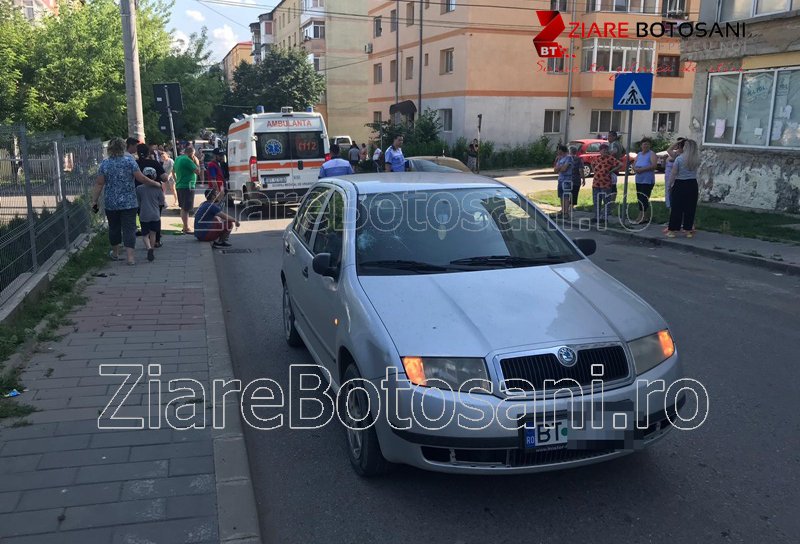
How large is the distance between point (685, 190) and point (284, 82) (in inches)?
1798

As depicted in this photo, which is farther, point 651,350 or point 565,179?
Answer: point 565,179

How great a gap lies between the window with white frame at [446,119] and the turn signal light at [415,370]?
35.1m

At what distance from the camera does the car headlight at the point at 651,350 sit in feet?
12.1

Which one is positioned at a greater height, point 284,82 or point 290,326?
point 284,82

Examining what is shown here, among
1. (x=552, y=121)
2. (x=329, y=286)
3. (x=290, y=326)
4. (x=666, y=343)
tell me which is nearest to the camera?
(x=666, y=343)

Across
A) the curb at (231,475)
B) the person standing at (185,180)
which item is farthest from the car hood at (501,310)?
the person standing at (185,180)

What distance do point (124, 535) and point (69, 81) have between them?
72.6ft

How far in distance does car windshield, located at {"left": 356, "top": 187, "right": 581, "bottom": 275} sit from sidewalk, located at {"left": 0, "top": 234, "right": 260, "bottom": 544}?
1571 millimetres

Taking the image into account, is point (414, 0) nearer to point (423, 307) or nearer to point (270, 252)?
point (270, 252)

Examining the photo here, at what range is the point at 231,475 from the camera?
388cm

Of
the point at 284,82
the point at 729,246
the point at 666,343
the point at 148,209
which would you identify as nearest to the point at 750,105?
the point at 729,246

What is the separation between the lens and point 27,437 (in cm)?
429

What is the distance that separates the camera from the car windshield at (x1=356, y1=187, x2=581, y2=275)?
4.48 meters

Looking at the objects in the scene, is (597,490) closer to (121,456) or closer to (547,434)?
(547,434)
